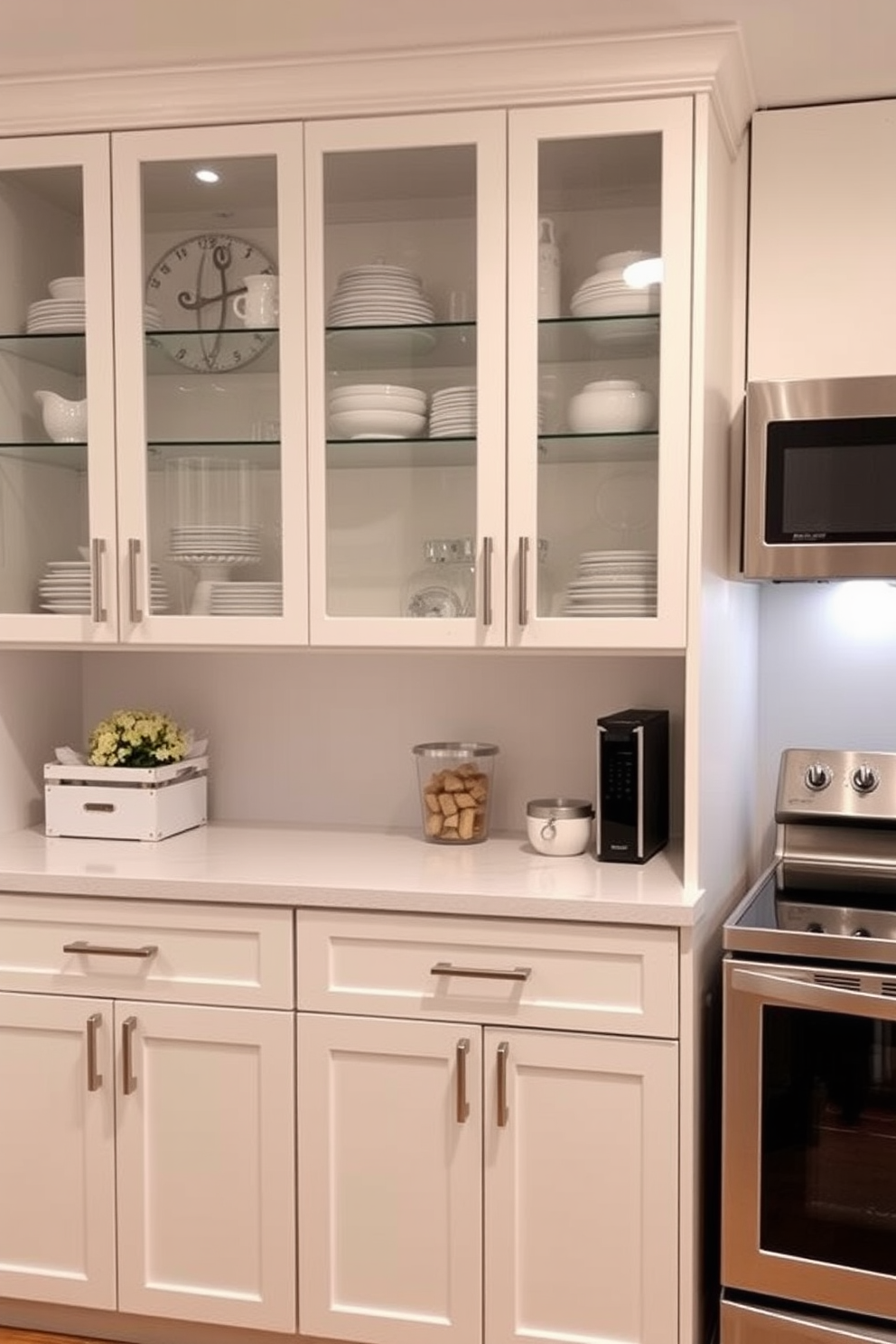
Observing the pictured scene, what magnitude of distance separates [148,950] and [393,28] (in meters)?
1.65

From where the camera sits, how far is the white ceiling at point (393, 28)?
2080 mm

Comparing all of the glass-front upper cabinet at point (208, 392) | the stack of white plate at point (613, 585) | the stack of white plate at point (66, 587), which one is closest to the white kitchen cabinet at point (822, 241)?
the stack of white plate at point (613, 585)

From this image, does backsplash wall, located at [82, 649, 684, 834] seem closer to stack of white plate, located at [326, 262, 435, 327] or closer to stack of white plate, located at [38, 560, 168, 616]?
stack of white plate, located at [38, 560, 168, 616]

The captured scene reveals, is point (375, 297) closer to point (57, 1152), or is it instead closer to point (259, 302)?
point (259, 302)

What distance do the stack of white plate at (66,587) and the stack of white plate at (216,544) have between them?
0.18 meters

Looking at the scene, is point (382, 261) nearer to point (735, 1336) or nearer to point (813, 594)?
point (813, 594)

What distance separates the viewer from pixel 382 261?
240cm

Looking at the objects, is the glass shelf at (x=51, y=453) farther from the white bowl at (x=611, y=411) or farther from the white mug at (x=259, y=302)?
the white bowl at (x=611, y=411)

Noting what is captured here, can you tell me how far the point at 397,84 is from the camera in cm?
228

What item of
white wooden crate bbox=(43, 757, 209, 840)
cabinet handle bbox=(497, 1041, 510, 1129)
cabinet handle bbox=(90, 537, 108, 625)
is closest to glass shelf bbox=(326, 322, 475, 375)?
cabinet handle bbox=(90, 537, 108, 625)

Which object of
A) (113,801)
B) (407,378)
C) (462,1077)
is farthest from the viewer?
(113,801)

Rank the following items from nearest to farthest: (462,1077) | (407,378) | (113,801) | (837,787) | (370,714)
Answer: (462,1077) → (407,378) → (837,787) → (113,801) → (370,714)

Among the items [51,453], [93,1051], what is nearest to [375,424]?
[51,453]

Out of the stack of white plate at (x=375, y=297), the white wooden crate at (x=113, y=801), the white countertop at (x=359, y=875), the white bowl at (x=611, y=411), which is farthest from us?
the white wooden crate at (x=113, y=801)
